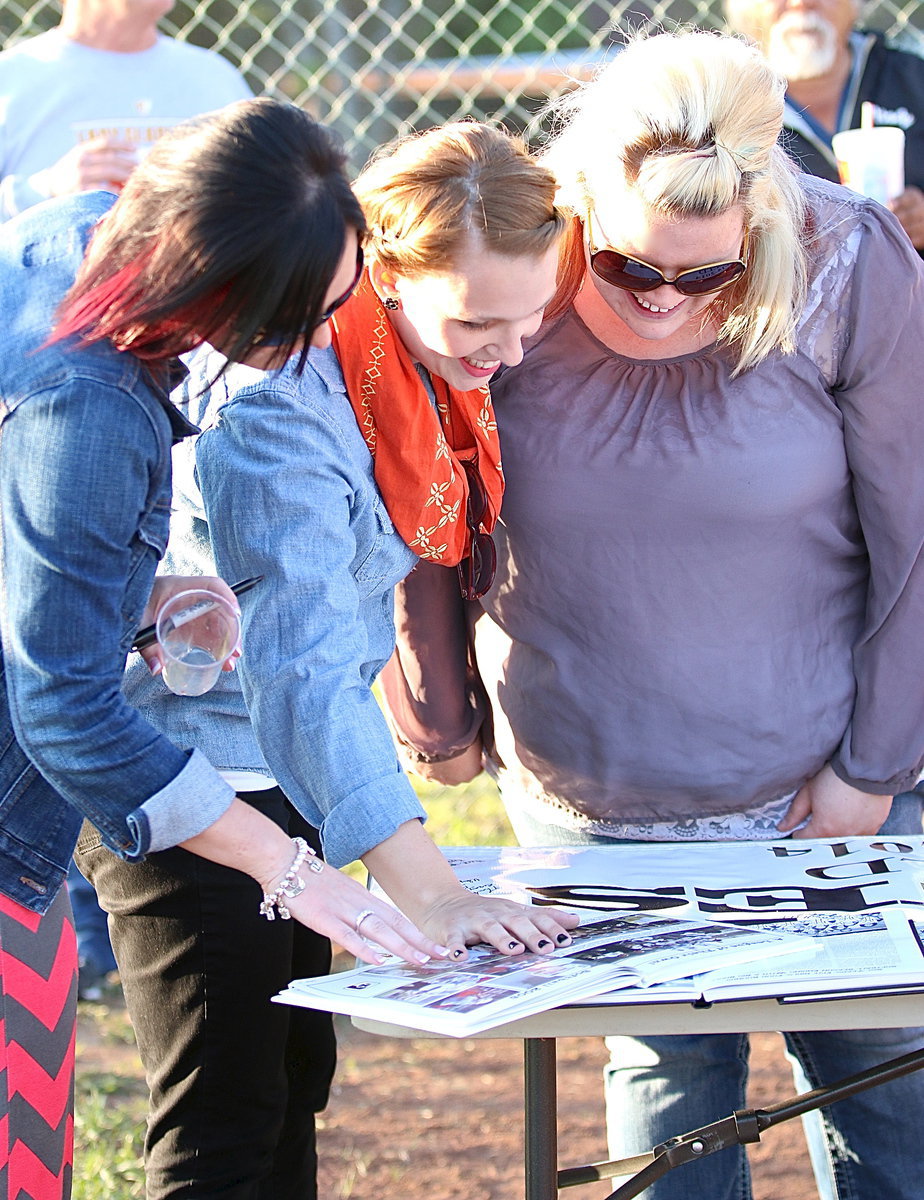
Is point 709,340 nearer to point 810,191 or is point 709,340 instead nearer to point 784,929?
point 810,191

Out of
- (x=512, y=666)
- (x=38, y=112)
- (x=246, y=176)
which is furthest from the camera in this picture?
(x=38, y=112)

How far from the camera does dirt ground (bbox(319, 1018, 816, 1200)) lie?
8.21ft

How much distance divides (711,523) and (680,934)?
0.53 meters

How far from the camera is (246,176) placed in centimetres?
111

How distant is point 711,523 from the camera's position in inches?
66.7

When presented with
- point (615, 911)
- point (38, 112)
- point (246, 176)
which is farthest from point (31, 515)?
point (38, 112)

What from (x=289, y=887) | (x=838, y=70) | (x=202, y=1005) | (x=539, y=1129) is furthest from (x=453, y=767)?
(x=838, y=70)

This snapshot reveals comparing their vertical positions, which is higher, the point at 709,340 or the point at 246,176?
the point at 246,176

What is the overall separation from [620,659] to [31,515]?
83 centimetres

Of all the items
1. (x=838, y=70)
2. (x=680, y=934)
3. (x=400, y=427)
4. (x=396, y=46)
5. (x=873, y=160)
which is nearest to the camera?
(x=680, y=934)

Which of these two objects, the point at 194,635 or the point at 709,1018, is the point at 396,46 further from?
the point at 709,1018

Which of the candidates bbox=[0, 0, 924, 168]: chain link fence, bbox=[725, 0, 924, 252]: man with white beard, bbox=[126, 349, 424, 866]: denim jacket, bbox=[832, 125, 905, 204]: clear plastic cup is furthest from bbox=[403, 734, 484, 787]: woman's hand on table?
bbox=[0, 0, 924, 168]: chain link fence

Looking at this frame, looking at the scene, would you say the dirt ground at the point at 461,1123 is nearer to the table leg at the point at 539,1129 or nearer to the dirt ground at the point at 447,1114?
the dirt ground at the point at 447,1114

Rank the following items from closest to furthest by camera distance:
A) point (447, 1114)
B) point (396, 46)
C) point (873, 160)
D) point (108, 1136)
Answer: point (873, 160) → point (108, 1136) → point (447, 1114) → point (396, 46)
